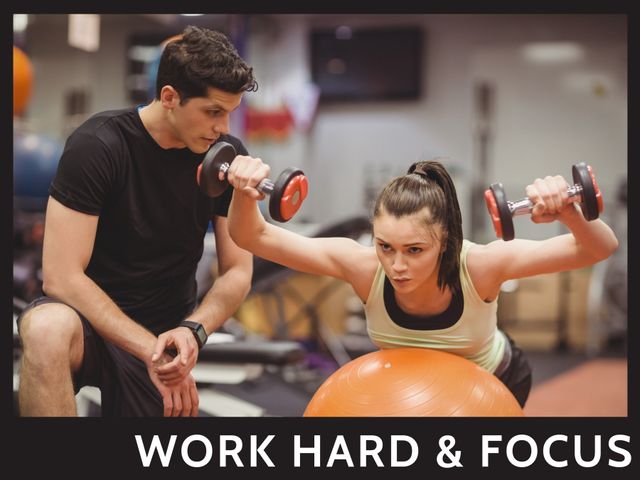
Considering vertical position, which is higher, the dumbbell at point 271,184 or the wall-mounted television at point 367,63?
the wall-mounted television at point 367,63

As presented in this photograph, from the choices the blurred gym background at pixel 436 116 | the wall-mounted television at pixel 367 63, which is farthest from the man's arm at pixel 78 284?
the wall-mounted television at pixel 367 63

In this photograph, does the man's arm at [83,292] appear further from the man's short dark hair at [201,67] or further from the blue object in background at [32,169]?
the blue object in background at [32,169]

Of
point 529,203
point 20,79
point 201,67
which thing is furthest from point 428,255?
point 20,79

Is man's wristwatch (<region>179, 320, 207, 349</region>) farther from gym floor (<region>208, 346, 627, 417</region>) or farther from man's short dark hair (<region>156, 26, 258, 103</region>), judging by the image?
gym floor (<region>208, 346, 627, 417</region>)

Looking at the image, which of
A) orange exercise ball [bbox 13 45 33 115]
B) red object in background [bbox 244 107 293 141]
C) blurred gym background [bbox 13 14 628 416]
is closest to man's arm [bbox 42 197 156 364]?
orange exercise ball [bbox 13 45 33 115]

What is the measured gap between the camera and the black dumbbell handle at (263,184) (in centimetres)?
171

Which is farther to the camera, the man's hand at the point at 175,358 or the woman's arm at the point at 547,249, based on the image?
the man's hand at the point at 175,358

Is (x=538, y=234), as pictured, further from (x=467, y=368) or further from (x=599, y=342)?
(x=467, y=368)

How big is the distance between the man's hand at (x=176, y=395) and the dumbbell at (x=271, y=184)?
0.50m

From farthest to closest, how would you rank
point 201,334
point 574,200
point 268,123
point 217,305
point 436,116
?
point 436,116 → point 268,123 → point 217,305 → point 201,334 → point 574,200

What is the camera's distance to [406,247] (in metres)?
1.71

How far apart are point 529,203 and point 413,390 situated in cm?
53

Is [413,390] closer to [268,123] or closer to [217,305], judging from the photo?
[217,305]

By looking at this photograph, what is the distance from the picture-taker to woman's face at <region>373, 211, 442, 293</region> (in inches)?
67.0
